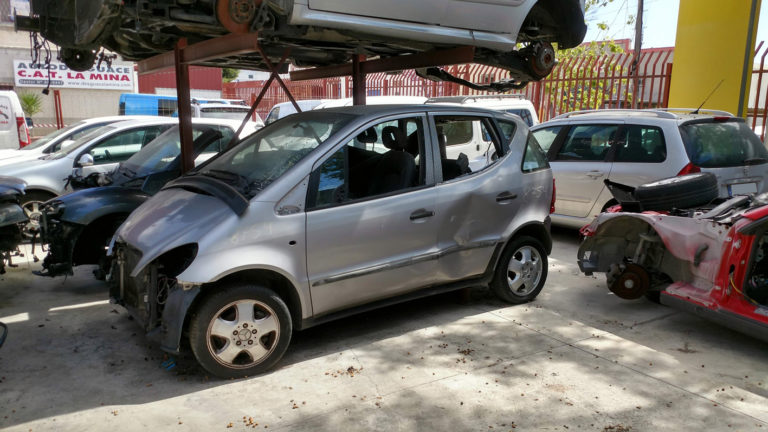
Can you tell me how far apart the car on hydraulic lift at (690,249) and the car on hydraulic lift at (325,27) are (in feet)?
6.25

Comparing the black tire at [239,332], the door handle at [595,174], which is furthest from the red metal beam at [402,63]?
the black tire at [239,332]

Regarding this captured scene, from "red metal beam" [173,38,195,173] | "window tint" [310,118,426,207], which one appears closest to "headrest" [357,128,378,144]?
"window tint" [310,118,426,207]

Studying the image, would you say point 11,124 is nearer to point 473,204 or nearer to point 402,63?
point 402,63

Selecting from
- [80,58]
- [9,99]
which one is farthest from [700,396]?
[9,99]

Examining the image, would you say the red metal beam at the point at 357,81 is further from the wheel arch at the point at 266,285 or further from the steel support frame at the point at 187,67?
the wheel arch at the point at 266,285

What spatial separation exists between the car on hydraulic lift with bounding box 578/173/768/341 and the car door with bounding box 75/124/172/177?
604cm

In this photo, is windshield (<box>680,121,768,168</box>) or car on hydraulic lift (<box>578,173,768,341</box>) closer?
car on hydraulic lift (<box>578,173,768,341</box>)

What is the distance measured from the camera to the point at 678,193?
16.5ft

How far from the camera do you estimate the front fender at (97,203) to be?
532cm

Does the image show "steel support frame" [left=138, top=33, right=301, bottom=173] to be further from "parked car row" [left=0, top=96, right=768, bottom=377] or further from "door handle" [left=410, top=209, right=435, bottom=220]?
"door handle" [left=410, top=209, right=435, bottom=220]

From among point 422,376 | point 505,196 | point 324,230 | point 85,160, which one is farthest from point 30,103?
point 422,376

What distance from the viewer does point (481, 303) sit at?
18.1 ft

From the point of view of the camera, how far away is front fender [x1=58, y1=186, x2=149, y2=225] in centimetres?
532

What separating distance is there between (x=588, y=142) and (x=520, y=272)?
297 cm
